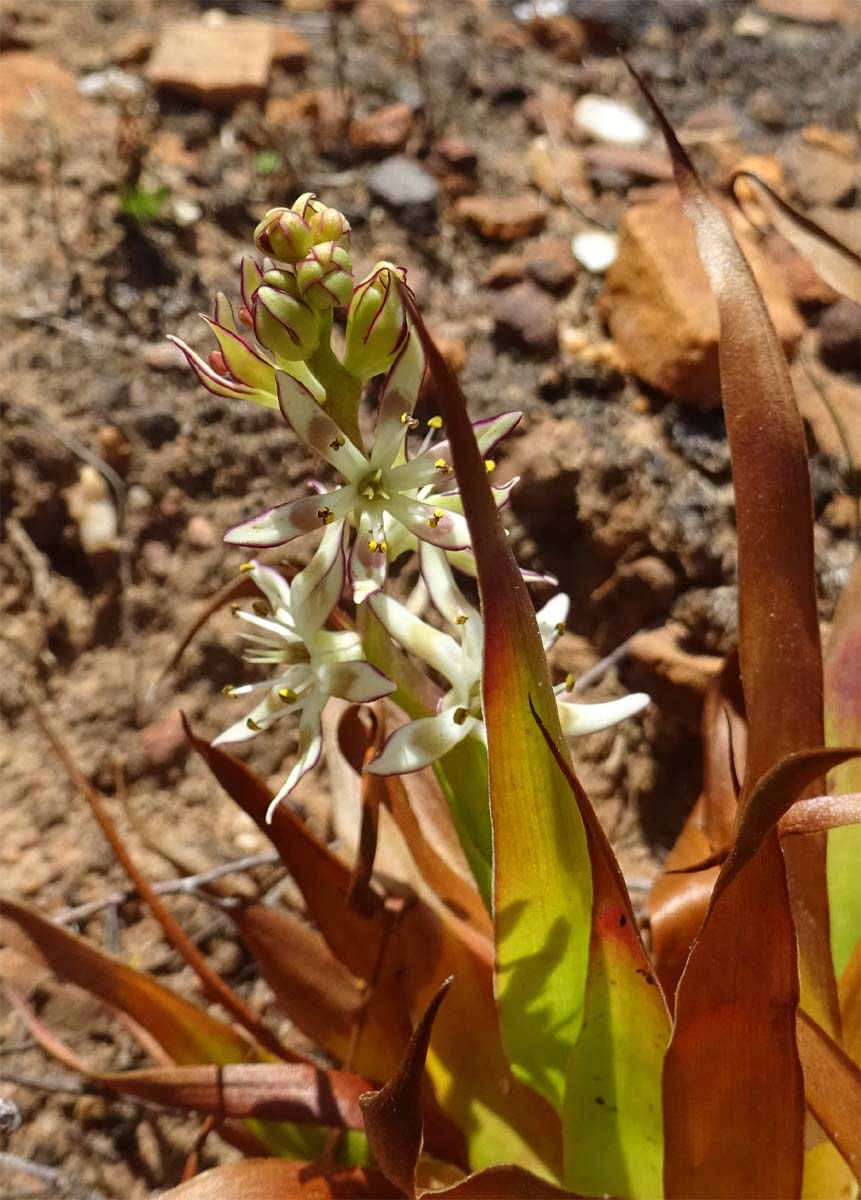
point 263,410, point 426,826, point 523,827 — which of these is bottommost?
point 426,826

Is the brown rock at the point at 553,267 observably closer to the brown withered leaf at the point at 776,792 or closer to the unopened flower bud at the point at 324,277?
the unopened flower bud at the point at 324,277

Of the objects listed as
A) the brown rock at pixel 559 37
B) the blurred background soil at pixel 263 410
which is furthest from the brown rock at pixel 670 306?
the brown rock at pixel 559 37

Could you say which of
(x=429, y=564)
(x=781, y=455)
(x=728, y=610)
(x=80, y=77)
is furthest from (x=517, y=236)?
(x=429, y=564)

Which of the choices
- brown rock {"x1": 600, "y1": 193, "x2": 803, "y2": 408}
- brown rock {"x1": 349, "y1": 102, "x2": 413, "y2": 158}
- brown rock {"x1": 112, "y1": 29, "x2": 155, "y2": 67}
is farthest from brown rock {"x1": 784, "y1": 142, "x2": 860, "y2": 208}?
brown rock {"x1": 112, "y1": 29, "x2": 155, "y2": 67}

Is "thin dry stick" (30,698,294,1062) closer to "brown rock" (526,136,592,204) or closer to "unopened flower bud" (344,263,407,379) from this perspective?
"unopened flower bud" (344,263,407,379)

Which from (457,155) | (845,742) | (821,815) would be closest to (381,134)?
(457,155)

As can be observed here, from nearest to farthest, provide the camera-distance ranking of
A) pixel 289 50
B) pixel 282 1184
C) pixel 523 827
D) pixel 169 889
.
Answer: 1. pixel 523 827
2. pixel 282 1184
3. pixel 169 889
4. pixel 289 50

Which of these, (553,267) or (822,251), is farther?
(553,267)

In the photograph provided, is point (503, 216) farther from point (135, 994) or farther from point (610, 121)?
point (135, 994)
